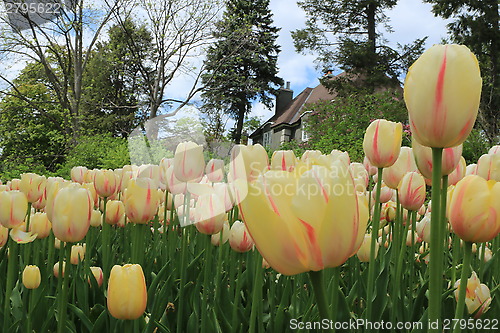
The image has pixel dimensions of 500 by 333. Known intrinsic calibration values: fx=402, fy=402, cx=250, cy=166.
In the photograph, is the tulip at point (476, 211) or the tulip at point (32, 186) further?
the tulip at point (32, 186)

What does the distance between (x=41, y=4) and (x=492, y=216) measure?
1482 centimetres

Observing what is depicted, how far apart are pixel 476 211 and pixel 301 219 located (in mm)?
336

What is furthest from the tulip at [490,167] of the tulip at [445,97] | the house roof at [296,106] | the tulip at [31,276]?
the house roof at [296,106]

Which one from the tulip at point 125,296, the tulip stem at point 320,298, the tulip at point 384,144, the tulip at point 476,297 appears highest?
the tulip at point 384,144

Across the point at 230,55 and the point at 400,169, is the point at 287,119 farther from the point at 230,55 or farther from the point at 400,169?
the point at 400,169

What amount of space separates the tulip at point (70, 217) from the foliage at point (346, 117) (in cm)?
962

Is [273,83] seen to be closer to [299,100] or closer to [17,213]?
[299,100]

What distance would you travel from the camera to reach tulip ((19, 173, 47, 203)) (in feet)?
5.36

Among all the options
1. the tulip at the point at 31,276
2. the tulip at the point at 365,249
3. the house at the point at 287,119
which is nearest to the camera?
the tulip at the point at 31,276

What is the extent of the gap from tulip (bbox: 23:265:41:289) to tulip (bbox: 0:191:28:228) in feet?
0.51

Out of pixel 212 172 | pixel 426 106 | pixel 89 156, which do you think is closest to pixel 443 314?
pixel 426 106

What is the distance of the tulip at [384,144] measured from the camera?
3.35 feet

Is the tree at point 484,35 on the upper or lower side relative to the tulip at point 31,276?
upper

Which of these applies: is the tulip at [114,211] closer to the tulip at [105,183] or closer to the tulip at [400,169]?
the tulip at [105,183]
